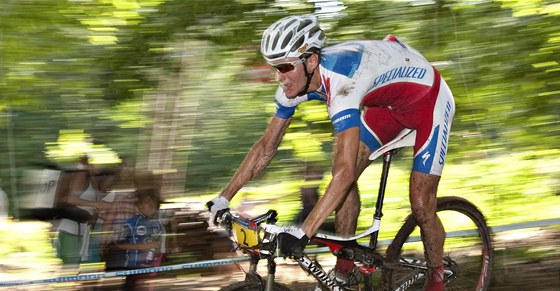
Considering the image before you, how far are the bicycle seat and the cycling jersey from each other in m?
0.04

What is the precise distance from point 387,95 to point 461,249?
130 cm

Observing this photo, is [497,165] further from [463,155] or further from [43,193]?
[43,193]

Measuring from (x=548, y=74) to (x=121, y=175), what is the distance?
3446mm

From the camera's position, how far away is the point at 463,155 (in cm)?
685

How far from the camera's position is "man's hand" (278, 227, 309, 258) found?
3533 mm

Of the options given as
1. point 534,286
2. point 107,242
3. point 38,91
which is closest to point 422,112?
point 534,286

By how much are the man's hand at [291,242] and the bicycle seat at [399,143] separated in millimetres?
994

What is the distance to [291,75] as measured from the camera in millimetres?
3941

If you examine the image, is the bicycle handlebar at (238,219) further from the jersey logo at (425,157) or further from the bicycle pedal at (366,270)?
the jersey logo at (425,157)

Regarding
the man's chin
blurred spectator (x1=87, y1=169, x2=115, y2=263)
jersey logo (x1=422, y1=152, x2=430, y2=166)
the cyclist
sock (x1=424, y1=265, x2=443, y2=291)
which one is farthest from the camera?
blurred spectator (x1=87, y1=169, x2=115, y2=263)

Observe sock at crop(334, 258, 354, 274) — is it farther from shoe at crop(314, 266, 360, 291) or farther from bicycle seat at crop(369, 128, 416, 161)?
bicycle seat at crop(369, 128, 416, 161)

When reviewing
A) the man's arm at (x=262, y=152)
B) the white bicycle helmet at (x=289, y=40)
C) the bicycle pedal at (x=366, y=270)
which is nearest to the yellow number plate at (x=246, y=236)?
the man's arm at (x=262, y=152)

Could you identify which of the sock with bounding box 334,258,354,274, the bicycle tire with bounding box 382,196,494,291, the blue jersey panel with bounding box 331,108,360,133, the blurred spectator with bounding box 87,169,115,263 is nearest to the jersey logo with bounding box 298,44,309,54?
the blue jersey panel with bounding box 331,108,360,133

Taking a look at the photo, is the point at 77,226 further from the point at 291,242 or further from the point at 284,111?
the point at 291,242
